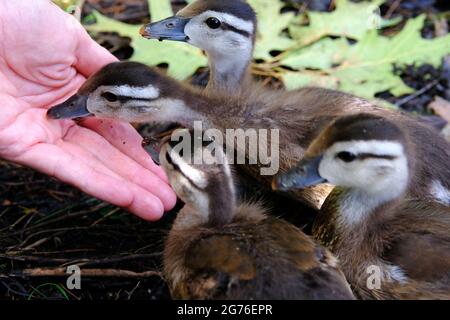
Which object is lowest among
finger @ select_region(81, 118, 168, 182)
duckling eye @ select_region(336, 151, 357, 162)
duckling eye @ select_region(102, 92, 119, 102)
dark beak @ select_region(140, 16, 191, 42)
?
finger @ select_region(81, 118, 168, 182)

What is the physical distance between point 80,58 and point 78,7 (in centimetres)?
95

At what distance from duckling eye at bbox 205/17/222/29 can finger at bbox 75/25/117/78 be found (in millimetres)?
525

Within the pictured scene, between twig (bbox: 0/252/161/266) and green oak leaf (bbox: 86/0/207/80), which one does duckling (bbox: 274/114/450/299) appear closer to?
twig (bbox: 0/252/161/266)

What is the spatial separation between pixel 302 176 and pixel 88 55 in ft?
4.73

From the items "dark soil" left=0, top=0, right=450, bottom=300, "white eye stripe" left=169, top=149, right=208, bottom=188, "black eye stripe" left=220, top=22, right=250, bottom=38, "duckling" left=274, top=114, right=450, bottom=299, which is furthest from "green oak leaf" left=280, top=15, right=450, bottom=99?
"white eye stripe" left=169, top=149, right=208, bottom=188

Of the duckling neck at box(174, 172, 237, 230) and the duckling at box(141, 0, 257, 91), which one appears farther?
the duckling at box(141, 0, 257, 91)

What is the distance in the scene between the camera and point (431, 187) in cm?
316

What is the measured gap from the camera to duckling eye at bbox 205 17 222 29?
3674mm

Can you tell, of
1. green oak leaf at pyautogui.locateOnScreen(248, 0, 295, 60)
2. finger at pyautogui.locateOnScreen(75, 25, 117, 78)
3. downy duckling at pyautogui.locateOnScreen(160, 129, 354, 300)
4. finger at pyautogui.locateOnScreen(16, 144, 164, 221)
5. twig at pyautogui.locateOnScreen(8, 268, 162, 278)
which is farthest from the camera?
green oak leaf at pyautogui.locateOnScreen(248, 0, 295, 60)

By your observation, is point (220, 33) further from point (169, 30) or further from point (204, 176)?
point (204, 176)

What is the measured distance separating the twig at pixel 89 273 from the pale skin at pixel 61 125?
0.27 m

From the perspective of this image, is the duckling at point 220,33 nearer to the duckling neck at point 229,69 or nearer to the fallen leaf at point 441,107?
the duckling neck at point 229,69
